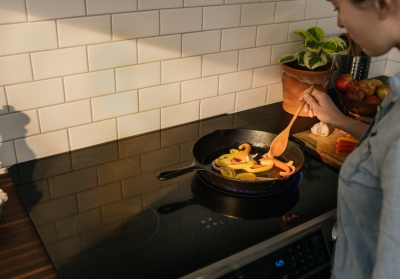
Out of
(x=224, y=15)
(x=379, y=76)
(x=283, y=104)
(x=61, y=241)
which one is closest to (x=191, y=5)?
(x=224, y=15)

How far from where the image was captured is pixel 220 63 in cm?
148

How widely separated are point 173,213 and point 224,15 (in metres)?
0.67

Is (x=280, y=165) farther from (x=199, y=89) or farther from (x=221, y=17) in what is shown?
(x=221, y=17)

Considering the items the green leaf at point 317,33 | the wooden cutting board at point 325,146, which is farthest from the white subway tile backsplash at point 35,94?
the green leaf at point 317,33

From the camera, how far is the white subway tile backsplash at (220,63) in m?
1.45

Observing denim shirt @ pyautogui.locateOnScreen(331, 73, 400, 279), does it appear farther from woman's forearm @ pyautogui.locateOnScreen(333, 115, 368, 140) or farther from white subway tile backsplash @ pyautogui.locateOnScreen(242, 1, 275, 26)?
white subway tile backsplash @ pyautogui.locateOnScreen(242, 1, 275, 26)

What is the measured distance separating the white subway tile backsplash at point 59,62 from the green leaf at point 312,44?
747 millimetres

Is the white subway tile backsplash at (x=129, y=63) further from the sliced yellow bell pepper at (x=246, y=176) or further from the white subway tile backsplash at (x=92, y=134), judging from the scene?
the sliced yellow bell pepper at (x=246, y=176)

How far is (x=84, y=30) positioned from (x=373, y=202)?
2.76 feet

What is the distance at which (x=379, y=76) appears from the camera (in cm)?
194

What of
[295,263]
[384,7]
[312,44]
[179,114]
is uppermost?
[384,7]

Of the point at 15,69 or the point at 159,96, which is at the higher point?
the point at 15,69

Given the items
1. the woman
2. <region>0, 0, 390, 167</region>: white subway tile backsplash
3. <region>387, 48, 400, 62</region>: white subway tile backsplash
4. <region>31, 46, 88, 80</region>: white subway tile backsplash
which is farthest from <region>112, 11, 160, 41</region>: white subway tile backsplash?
<region>387, 48, 400, 62</region>: white subway tile backsplash

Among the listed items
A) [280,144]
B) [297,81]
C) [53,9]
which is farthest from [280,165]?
[53,9]
